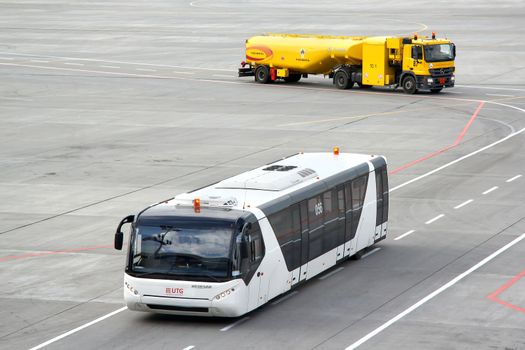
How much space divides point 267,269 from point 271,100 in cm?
4401

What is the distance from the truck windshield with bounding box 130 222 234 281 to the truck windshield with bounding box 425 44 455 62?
48.1 metres

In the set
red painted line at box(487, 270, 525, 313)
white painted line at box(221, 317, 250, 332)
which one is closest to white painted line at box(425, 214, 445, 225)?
red painted line at box(487, 270, 525, 313)

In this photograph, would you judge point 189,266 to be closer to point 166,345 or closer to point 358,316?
point 166,345

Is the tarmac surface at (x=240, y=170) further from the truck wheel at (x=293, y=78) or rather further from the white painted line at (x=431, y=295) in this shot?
the truck wheel at (x=293, y=78)

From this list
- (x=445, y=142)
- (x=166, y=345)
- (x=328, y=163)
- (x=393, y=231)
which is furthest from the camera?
(x=445, y=142)

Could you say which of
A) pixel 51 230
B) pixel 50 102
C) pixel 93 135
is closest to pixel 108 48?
pixel 50 102

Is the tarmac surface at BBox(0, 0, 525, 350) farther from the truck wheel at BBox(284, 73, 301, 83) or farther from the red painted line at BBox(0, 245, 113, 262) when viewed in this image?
the truck wheel at BBox(284, 73, 301, 83)

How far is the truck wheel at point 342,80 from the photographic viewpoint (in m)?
76.9

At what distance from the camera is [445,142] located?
56.8 m

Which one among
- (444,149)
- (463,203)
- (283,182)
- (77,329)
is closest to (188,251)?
(77,329)

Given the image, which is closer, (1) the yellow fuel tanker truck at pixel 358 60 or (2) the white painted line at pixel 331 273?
(2) the white painted line at pixel 331 273

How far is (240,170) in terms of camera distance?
163ft

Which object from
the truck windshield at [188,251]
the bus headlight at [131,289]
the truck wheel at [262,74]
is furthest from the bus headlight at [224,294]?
the truck wheel at [262,74]

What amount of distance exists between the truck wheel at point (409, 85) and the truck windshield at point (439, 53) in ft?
5.14
